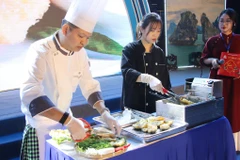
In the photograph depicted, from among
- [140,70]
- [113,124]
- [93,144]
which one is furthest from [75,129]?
[140,70]

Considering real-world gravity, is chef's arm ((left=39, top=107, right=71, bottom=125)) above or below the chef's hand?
above

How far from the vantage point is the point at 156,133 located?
1.49m

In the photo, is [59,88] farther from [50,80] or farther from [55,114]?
[55,114]

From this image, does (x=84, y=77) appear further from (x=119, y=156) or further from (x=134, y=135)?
(x=119, y=156)

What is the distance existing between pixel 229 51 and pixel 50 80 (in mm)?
1975

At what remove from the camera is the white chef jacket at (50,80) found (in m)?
1.39

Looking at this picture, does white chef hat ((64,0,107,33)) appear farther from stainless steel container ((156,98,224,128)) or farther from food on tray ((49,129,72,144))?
stainless steel container ((156,98,224,128))

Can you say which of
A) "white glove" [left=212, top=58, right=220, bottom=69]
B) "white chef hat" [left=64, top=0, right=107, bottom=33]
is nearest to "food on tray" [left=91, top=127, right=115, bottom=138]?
"white chef hat" [left=64, top=0, right=107, bottom=33]

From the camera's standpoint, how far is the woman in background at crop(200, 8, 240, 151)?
2.77 metres

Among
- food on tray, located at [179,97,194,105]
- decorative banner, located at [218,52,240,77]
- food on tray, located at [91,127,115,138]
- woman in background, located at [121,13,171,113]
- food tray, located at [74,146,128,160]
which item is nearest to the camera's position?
food tray, located at [74,146,128,160]

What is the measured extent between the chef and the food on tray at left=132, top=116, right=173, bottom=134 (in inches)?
5.5

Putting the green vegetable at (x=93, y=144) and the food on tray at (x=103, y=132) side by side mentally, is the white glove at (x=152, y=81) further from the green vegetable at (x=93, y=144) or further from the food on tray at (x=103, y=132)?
the green vegetable at (x=93, y=144)

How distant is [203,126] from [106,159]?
0.77 metres

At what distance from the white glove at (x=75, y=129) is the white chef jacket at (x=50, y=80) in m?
0.14
